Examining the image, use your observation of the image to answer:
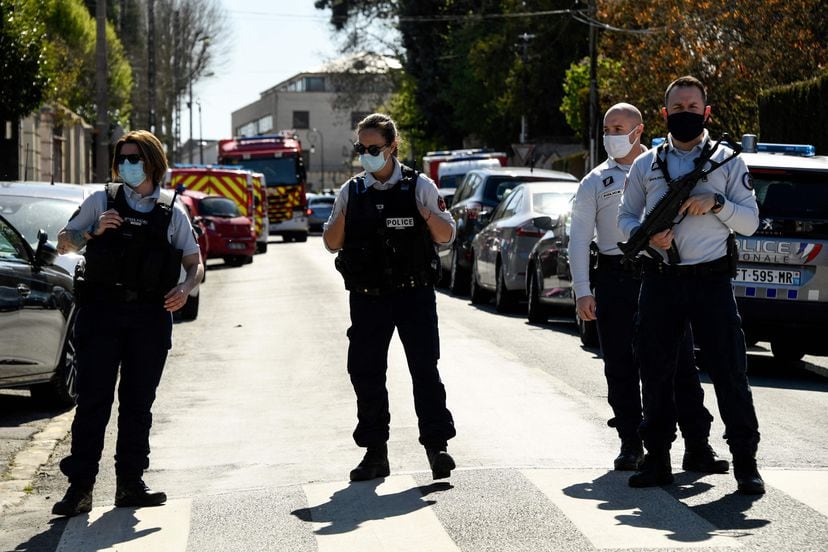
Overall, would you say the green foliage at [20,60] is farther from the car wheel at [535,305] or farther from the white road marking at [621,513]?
the white road marking at [621,513]

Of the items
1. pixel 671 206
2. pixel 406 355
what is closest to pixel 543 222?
pixel 406 355

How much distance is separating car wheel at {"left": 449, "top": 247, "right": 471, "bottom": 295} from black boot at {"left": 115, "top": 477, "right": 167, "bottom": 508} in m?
16.3

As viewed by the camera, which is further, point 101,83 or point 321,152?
point 321,152

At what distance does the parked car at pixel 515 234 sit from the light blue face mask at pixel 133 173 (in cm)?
1093

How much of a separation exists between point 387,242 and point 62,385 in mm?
4210

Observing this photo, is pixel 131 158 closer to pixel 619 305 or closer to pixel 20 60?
pixel 619 305

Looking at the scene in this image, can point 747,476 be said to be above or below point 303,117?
below

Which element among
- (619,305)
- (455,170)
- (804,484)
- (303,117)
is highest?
(303,117)

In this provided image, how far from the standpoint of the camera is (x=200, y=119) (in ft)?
379

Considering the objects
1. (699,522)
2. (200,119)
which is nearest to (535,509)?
(699,522)

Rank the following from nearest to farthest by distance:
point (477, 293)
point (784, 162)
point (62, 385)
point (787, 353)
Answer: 1. point (62, 385)
2. point (784, 162)
3. point (787, 353)
4. point (477, 293)

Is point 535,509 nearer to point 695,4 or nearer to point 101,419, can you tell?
point 101,419

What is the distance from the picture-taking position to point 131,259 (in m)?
6.99

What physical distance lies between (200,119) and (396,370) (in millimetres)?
104845
